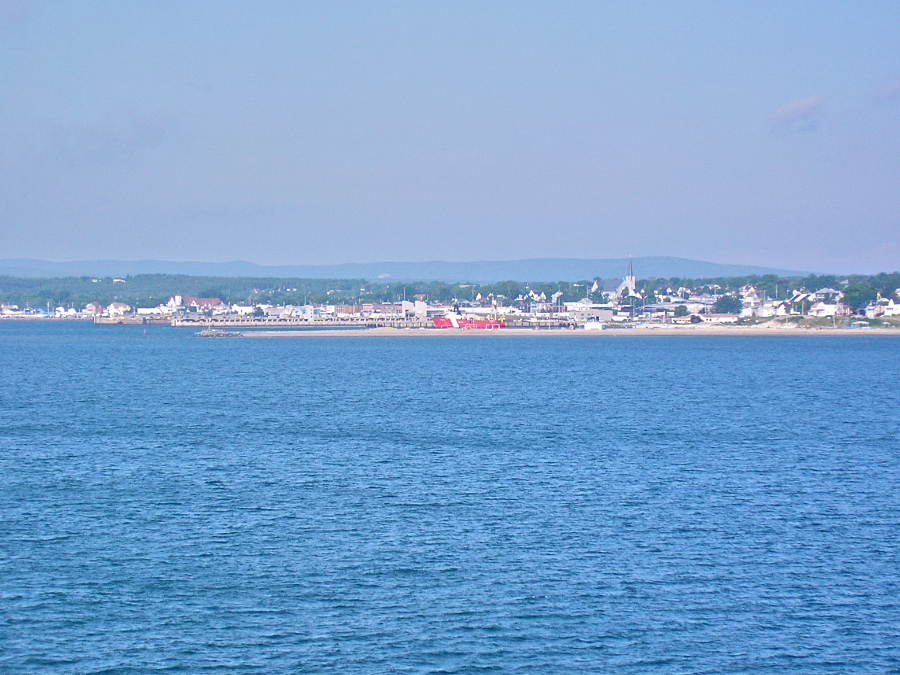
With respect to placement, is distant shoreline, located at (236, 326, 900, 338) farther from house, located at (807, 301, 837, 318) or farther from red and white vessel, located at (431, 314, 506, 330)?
house, located at (807, 301, 837, 318)

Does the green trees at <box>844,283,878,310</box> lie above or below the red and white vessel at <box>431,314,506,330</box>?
above

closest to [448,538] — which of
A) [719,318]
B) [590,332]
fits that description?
[590,332]

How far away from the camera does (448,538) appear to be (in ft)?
67.3

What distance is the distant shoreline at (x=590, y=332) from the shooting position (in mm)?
128750

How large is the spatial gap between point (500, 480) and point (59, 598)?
41.1ft

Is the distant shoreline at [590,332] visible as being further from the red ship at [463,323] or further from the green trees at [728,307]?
the green trees at [728,307]

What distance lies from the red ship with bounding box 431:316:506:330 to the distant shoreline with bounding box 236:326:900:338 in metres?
5.14

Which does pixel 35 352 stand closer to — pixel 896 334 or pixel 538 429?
pixel 538 429

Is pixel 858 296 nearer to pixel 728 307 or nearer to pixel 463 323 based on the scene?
pixel 728 307

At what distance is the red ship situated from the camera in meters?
147

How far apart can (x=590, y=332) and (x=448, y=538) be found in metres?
120

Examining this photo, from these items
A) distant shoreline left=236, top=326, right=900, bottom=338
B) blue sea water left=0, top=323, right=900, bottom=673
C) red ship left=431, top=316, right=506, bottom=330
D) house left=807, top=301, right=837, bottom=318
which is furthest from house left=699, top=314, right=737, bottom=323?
blue sea water left=0, top=323, right=900, bottom=673

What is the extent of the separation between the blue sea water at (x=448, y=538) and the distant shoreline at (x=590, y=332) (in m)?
84.0

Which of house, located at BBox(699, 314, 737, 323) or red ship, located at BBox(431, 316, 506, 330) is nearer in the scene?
red ship, located at BBox(431, 316, 506, 330)
